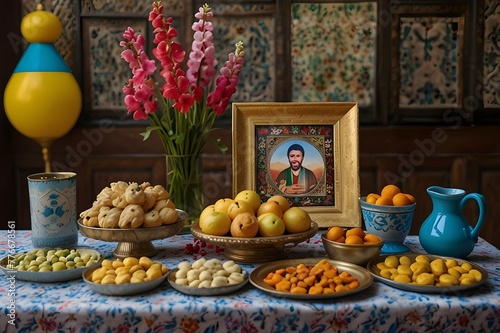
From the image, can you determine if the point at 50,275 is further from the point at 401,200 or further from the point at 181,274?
the point at 401,200

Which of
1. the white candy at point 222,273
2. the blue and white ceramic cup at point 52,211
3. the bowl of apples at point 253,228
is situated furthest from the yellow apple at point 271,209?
the blue and white ceramic cup at point 52,211

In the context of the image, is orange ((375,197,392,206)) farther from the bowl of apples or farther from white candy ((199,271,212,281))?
white candy ((199,271,212,281))

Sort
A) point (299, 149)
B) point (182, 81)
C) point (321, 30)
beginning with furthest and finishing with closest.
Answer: point (321, 30), point (299, 149), point (182, 81)

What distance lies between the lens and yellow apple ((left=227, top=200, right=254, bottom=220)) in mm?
1485

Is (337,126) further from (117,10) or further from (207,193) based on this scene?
(117,10)

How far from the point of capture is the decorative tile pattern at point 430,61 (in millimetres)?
3021

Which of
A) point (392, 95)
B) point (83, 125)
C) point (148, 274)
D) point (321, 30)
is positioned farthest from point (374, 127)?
point (148, 274)

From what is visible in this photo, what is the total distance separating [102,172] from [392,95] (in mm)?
1560

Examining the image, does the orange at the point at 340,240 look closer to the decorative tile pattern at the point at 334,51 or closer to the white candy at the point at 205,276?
the white candy at the point at 205,276

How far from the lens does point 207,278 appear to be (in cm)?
130

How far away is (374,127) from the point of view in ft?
10.0

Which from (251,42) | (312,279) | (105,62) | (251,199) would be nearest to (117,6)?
(105,62)

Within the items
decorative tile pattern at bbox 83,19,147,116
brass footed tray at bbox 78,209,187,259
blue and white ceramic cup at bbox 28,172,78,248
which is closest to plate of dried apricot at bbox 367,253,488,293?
brass footed tray at bbox 78,209,187,259

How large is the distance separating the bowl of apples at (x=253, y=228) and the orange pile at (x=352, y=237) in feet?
0.17
